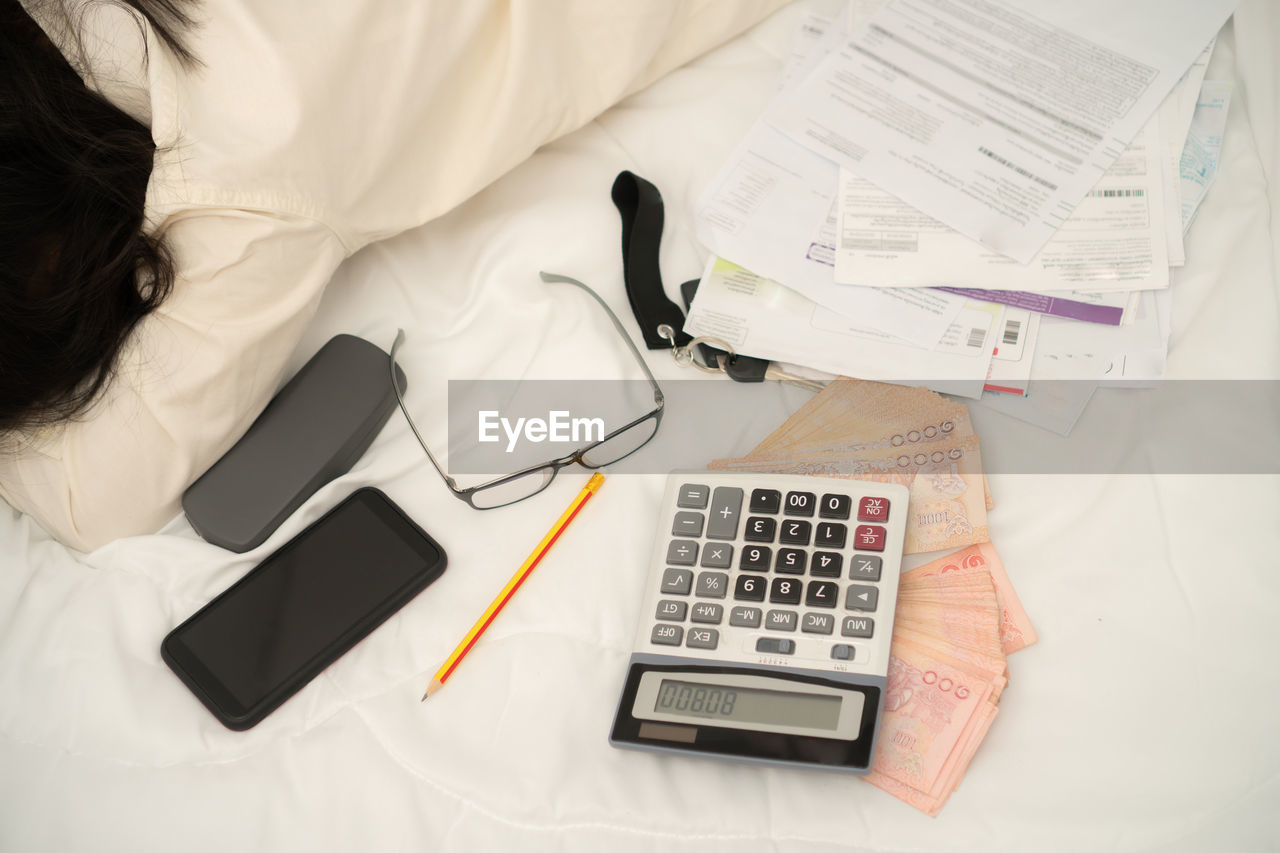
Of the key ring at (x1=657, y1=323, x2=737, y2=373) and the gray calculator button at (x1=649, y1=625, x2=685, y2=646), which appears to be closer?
the gray calculator button at (x1=649, y1=625, x2=685, y2=646)

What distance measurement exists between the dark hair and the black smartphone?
Answer: 16 centimetres

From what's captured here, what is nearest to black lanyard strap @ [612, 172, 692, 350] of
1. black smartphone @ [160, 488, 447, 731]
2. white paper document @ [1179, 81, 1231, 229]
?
black smartphone @ [160, 488, 447, 731]

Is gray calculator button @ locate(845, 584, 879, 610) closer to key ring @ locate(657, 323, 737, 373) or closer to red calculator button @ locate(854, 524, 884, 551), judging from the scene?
red calculator button @ locate(854, 524, 884, 551)

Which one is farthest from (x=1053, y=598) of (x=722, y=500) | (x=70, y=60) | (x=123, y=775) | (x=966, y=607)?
(x=70, y=60)

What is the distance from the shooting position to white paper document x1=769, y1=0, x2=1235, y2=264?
0.65m

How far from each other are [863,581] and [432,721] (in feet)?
0.89

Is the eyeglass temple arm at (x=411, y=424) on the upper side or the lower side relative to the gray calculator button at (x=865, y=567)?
upper

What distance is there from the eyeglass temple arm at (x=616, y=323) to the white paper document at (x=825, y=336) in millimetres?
43

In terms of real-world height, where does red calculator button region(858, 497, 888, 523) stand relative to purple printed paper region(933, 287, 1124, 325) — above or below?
below

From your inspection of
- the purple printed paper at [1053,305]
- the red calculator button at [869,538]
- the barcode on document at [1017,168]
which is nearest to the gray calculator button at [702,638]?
the red calculator button at [869,538]

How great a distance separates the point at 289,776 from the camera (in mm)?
517

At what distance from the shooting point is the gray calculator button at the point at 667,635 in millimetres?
521

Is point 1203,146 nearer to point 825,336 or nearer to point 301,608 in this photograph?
point 825,336

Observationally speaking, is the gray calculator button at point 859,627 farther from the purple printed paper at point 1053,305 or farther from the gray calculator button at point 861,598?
the purple printed paper at point 1053,305
